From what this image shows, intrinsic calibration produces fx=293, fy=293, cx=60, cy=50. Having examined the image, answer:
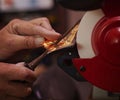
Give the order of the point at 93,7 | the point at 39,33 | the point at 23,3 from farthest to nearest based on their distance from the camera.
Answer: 1. the point at 23,3
2. the point at 39,33
3. the point at 93,7

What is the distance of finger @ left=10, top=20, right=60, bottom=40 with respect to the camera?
0.46 m

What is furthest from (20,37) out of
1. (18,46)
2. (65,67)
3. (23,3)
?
(23,3)

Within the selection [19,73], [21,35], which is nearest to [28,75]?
[19,73]

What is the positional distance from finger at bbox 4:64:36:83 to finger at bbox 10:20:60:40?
0.06 m

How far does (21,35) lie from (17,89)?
0.12 m

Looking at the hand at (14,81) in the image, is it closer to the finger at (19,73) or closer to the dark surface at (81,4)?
the finger at (19,73)

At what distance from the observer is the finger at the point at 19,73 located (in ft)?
1.49

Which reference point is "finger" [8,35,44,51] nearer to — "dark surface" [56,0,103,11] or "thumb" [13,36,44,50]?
"thumb" [13,36,44,50]

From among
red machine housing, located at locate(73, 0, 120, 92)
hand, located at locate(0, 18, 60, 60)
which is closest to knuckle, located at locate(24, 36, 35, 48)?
hand, located at locate(0, 18, 60, 60)

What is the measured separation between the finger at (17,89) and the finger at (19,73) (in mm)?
12

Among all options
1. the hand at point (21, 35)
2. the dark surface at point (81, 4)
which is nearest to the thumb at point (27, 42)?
the hand at point (21, 35)

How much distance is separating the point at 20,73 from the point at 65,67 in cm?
8

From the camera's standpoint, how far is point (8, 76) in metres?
0.48

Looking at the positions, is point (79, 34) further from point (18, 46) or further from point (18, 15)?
point (18, 15)
